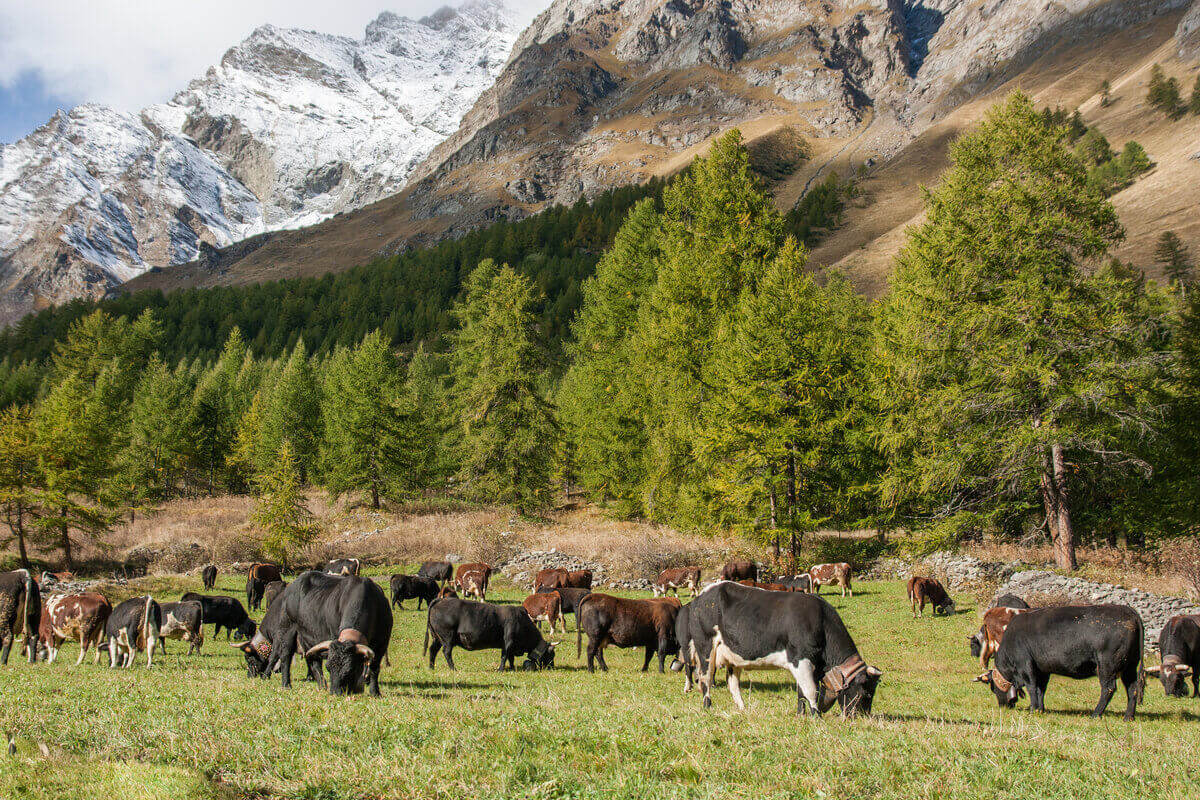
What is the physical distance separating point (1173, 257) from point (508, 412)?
5339 cm

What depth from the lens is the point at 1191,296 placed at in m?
26.4

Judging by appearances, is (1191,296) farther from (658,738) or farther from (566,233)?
(566,233)

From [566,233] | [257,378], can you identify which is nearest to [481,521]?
[257,378]

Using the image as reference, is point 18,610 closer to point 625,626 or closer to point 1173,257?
point 625,626

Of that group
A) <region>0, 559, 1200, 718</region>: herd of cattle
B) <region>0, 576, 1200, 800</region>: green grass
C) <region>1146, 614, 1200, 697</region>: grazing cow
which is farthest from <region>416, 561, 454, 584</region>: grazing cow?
<region>1146, 614, 1200, 697</region>: grazing cow

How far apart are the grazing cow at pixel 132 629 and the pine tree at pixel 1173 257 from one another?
211ft

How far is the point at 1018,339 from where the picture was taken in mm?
21484

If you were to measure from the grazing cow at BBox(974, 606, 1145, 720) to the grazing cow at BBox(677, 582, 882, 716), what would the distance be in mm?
3471

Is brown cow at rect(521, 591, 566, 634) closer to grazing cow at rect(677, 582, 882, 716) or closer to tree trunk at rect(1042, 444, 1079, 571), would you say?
grazing cow at rect(677, 582, 882, 716)

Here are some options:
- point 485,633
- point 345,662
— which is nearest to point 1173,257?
point 485,633

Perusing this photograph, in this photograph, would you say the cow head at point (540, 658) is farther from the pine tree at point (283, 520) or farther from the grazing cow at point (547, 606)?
the pine tree at point (283, 520)

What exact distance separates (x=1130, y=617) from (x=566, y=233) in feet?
420

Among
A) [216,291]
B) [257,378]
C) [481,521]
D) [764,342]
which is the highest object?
[216,291]

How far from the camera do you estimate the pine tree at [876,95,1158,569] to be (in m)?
21.0
